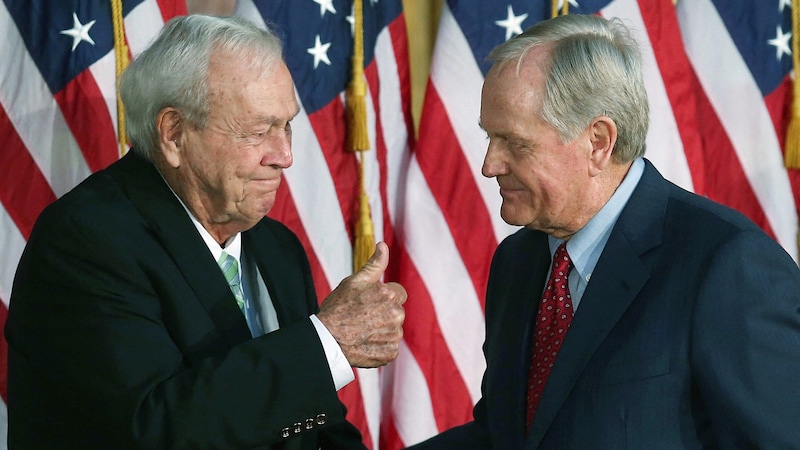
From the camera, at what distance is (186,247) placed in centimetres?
212

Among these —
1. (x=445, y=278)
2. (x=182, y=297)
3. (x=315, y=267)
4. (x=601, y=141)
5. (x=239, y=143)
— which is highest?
(x=239, y=143)

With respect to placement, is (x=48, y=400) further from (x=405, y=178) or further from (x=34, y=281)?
(x=405, y=178)

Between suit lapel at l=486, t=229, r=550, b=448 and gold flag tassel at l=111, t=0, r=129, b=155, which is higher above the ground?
gold flag tassel at l=111, t=0, r=129, b=155

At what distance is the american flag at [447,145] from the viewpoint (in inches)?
127

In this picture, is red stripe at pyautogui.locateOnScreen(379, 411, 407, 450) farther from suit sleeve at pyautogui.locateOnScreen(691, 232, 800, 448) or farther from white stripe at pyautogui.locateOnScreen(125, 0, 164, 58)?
suit sleeve at pyautogui.locateOnScreen(691, 232, 800, 448)

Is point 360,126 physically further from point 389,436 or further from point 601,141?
point 601,141

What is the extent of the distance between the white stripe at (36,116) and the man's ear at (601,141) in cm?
150

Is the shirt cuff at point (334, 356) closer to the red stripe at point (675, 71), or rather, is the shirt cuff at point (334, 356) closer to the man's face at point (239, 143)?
the man's face at point (239, 143)

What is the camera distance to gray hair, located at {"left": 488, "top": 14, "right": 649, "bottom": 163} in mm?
1941

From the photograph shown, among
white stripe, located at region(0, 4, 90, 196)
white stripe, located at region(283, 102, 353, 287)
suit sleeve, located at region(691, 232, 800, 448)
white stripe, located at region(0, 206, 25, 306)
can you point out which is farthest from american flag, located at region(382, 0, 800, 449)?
suit sleeve, located at region(691, 232, 800, 448)

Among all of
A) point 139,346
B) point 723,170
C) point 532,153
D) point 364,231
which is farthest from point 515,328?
point 723,170

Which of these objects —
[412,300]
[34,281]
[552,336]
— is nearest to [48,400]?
[34,281]

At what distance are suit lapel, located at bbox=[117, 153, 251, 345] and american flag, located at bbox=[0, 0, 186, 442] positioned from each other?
2.64 ft

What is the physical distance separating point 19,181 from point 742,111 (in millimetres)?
2195
